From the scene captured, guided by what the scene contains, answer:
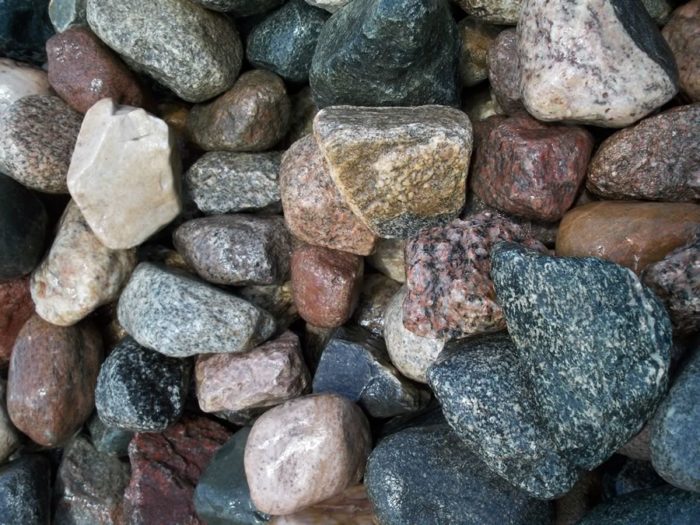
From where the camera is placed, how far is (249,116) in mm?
2795

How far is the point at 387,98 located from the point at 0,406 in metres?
2.21

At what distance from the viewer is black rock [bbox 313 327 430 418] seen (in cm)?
265

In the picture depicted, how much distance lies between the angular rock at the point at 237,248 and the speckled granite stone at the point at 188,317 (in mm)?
90

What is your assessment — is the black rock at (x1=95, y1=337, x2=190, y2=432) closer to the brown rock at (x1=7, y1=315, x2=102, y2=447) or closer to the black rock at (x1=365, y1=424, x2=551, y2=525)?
the brown rock at (x1=7, y1=315, x2=102, y2=447)

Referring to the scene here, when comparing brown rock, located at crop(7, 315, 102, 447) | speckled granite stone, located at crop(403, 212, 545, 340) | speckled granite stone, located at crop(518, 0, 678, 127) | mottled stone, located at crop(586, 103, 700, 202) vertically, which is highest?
speckled granite stone, located at crop(518, 0, 678, 127)

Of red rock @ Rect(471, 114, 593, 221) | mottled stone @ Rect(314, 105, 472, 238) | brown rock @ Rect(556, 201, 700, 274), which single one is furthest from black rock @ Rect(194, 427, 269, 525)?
brown rock @ Rect(556, 201, 700, 274)

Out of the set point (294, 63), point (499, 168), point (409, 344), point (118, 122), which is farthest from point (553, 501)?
point (118, 122)

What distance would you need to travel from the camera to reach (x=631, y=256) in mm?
2166

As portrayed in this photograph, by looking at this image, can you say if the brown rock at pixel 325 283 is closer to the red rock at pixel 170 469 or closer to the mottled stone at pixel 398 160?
the mottled stone at pixel 398 160

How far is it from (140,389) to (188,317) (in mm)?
419

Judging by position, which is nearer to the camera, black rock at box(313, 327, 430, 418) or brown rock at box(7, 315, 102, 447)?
black rock at box(313, 327, 430, 418)

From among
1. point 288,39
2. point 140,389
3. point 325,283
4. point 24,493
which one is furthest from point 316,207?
point 24,493

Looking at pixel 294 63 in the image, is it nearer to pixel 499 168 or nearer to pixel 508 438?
pixel 499 168

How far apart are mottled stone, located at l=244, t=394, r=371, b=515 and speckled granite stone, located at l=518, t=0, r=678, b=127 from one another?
1.32 meters
